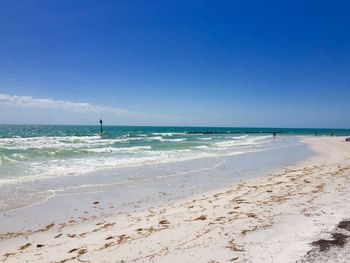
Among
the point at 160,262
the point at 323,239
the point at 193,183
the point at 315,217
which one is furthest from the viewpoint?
the point at 193,183

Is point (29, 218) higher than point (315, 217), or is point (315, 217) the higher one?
point (315, 217)

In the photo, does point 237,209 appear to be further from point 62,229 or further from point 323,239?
point 62,229

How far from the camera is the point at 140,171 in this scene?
56.4 ft

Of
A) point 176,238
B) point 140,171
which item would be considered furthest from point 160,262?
point 140,171

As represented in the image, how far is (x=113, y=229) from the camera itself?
24.3ft

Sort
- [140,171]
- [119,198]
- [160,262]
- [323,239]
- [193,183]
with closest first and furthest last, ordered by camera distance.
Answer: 1. [160,262]
2. [323,239]
3. [119,198]
4. [193,183]
5. [140,171]

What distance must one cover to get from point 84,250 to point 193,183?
840cm

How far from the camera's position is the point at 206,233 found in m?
6.16

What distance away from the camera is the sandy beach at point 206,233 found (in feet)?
16.5

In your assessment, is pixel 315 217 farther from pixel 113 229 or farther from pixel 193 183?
pixel 193 183

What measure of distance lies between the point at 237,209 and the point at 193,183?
5824 millimetres

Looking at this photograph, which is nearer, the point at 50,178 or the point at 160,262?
the point at 160,262

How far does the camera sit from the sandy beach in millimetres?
5039

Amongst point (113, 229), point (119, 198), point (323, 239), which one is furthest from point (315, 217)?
point (119, 198)
